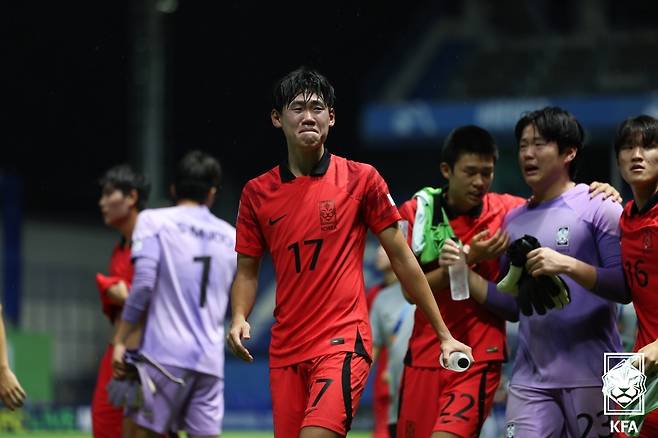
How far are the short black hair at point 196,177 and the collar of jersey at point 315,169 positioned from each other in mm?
2314

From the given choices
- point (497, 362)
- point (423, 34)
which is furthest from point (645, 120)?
point (423, 34)

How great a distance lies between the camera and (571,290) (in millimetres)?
6590

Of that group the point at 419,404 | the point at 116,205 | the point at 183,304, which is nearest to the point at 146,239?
the point at 183,304

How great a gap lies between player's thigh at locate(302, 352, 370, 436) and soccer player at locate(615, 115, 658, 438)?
133 cm

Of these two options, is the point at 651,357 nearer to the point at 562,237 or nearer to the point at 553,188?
the point at 562,237

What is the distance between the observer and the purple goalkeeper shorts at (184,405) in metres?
8.30

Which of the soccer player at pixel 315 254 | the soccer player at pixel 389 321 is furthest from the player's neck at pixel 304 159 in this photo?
the soccer player at pixel 389 321

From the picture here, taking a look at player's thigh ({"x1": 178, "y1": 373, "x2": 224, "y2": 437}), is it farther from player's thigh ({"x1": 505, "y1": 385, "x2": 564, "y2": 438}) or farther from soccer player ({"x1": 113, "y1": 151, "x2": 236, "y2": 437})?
player's thigh ({"x1": 505, "y1": 385, "x2": 564, "y2": 438})

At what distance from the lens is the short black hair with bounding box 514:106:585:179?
6.67 m

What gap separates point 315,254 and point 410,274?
1.48 ft

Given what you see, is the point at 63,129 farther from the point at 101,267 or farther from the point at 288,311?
the point at 288,311

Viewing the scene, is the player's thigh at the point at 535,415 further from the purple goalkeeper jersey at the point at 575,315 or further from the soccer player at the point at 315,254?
the soccer player at the point at 315,254

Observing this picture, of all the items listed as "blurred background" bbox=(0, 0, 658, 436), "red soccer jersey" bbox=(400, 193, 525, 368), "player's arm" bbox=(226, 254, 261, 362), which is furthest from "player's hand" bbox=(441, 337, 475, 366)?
"blurred background" bbox=(0, 0, 658, 436)

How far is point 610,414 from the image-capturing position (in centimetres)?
629
